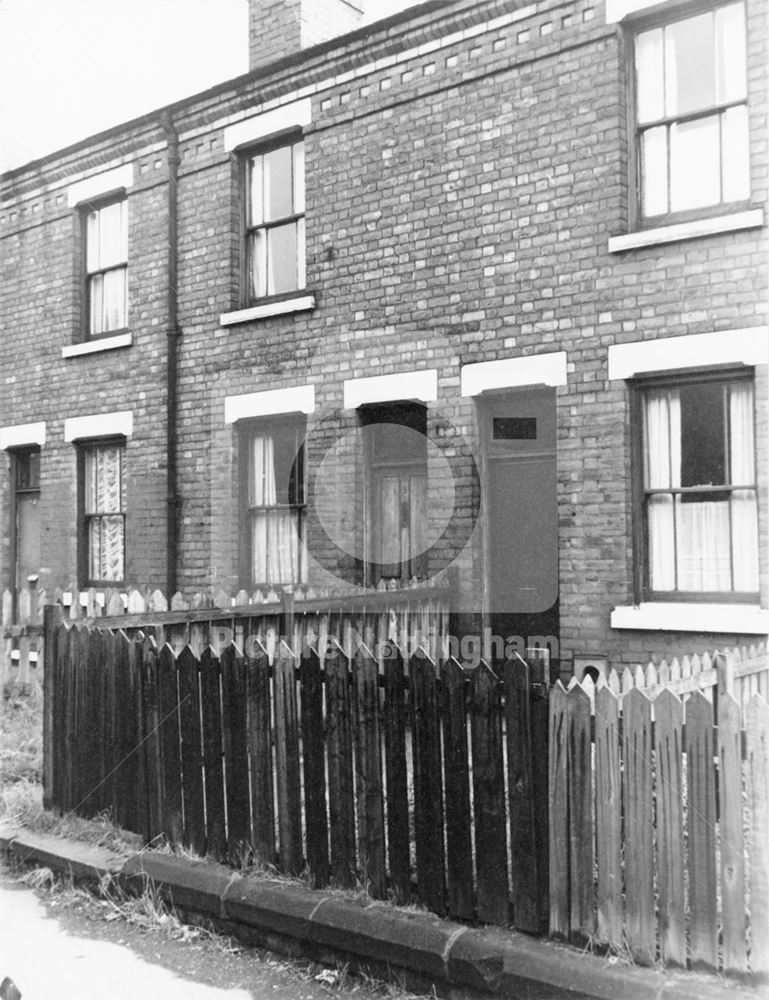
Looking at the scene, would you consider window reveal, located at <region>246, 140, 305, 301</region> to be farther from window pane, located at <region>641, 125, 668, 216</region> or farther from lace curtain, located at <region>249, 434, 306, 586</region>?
window pane, located at <region>641, 125, 668, 216</region>

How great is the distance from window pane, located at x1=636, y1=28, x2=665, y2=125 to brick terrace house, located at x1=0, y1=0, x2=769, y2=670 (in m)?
0.02

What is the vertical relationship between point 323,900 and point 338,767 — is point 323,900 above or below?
below

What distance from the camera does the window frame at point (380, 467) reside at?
373 inches

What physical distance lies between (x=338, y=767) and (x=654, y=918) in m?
1.57

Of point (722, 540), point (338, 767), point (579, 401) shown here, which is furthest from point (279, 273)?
point (338, 767)

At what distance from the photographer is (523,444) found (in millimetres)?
8805

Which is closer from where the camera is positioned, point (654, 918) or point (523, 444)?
point (654, 918)

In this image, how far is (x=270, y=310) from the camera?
10406 millimetres

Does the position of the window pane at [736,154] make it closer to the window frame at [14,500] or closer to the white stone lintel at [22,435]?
the white stone lintel at [22,435]

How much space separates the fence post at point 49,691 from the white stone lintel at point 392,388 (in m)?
4.21

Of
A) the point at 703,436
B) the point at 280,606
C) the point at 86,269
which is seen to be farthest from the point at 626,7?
the point at 86,269

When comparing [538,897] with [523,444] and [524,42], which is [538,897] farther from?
[524,42]

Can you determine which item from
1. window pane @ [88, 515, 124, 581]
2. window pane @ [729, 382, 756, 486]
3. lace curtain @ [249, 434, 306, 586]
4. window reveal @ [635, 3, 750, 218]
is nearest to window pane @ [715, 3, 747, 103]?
window reveal @ [635, 3, 750, 218]

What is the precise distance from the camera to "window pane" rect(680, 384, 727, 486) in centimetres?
775
